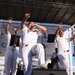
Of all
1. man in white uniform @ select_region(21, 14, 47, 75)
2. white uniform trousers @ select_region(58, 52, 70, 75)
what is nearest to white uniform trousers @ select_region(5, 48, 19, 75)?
man in white uniform @ select_region(21, 14, 47, 75)

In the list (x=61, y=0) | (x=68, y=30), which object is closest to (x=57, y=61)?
(x=61, y=0)

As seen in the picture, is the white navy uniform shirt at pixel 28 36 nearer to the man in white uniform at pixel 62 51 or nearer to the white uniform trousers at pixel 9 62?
the white uniform trousers at pixel 9 62

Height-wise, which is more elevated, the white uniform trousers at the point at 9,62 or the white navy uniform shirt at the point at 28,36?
the white navy uniform shirt at the point at 28,36

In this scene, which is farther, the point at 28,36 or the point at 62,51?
the point at 62,51

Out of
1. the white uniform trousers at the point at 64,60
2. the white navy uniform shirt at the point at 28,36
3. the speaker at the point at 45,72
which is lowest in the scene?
the speaker at the point at 45,72

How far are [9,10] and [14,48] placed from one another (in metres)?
3.33

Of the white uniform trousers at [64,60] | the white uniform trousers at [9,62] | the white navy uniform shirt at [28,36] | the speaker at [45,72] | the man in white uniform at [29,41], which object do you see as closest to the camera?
the speaker at [45,72]

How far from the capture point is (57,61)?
5.15 m

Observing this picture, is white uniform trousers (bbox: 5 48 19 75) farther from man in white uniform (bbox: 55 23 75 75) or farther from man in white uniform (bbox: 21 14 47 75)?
man in white uniform (bbox: 55 23 75 75)

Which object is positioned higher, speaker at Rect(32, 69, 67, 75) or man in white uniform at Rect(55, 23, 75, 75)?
man in white uniform at Rect(55, 23, 75, 75)

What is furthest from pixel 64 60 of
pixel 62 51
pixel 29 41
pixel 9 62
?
pixel 9 62

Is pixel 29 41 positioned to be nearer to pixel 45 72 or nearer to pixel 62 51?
pixel 62 51

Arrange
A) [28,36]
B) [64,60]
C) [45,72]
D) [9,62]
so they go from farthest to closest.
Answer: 1. [64,60]
2. [9,62]
3. [28,36]
4. [45,72]

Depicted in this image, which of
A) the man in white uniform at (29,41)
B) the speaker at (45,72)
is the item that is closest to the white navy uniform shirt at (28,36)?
the man in white uniform at (29,41)
